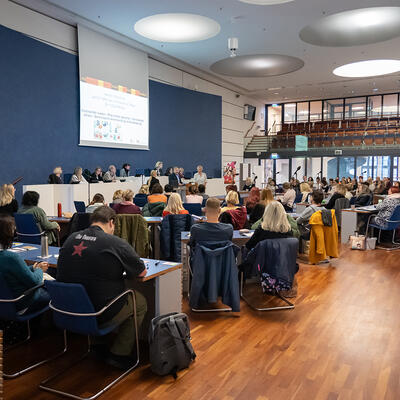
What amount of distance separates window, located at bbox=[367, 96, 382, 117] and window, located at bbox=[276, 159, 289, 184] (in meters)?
5.25

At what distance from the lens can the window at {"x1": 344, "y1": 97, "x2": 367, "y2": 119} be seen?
21734 millimetres

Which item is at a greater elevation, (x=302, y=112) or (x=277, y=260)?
(x=302, y=112)

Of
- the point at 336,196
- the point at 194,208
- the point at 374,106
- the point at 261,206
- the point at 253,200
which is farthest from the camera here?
the point at 374,106

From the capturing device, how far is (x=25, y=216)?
5.36 metres

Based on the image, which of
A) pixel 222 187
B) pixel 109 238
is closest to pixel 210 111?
pixel 222 187

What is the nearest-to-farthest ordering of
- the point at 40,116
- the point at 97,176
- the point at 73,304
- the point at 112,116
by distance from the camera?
the point at 73,304 < the point at 40,116 < the point at 97,176 < the point at 112,116

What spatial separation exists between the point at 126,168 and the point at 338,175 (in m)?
13.4

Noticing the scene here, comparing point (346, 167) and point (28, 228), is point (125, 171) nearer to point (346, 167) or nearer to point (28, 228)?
point (28, 228)

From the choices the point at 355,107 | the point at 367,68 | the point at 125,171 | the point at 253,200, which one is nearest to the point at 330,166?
the point at 355,107

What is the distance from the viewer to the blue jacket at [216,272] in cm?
404

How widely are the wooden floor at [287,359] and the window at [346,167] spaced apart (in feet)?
56.2

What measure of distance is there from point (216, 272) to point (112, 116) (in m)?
8.81

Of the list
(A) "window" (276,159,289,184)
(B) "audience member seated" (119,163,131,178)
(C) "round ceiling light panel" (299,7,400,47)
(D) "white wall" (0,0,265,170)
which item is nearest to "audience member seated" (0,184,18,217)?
(D) "white wall" (0,0,265,170)

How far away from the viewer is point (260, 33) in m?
11.5
